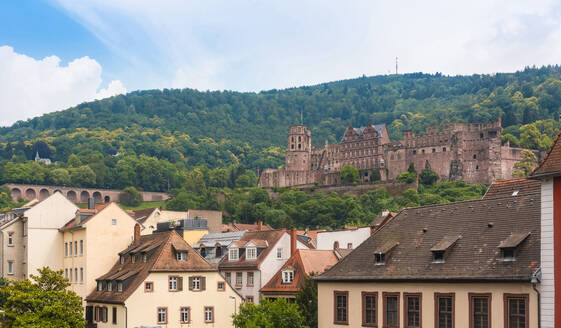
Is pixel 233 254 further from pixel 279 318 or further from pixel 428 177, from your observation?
pixel 428 177

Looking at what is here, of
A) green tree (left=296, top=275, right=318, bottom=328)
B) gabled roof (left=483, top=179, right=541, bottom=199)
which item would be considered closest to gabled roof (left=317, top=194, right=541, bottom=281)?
gabled roof (left=483, top=179, right=541, bottom=199)

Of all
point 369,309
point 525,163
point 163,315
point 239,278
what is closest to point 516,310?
point 369,309

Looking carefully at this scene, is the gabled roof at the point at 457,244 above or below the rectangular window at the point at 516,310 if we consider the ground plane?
above

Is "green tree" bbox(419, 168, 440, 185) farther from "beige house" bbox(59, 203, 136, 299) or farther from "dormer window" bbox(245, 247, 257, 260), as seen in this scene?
"beige house" bbox(59, 203, 136, 299)

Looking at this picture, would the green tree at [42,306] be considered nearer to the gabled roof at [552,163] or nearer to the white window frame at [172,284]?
the white window frame at [172,284]

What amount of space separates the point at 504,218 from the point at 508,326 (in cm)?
526

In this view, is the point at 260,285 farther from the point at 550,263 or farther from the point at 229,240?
the point at 550,263

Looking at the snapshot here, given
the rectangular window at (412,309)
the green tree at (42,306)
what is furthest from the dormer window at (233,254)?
the rectangular window at (412,309)

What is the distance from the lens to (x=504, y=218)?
36.8 m

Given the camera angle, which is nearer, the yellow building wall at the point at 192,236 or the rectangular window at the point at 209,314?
the rectangular window at the point at 209,314

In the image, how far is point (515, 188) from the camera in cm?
4128

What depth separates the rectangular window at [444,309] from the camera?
Answer: 36.7 meters

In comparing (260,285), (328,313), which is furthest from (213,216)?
(328,313)

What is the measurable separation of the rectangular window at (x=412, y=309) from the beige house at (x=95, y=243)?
121ft
